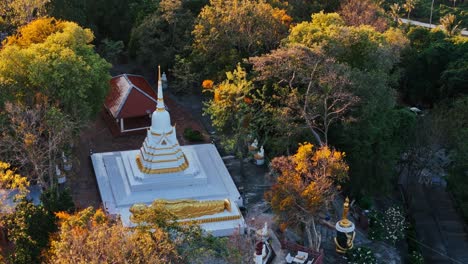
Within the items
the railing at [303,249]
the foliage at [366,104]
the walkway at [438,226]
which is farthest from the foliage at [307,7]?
the railing at [303,249]

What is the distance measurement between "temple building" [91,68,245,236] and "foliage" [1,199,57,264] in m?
4.69

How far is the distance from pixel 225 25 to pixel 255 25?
1917 millimetres

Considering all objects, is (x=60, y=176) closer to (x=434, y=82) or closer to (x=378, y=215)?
(x=378, y=215)

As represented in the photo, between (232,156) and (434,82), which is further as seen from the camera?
(434,82)

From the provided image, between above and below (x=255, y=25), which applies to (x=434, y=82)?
below

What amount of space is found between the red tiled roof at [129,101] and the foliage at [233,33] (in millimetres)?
4383

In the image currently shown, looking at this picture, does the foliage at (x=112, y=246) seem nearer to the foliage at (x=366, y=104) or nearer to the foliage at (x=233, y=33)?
the foliage at (x=366, y=104)

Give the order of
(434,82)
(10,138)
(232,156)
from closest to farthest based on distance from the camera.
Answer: (10,138) → (232,156) → (434,82)

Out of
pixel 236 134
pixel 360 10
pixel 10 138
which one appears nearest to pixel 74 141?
pixel 10 138

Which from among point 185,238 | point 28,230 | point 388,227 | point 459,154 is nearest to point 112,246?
point 185,238

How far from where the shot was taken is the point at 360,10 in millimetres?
48719

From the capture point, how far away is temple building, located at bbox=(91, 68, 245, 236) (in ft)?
105

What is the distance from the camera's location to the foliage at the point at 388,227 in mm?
32875

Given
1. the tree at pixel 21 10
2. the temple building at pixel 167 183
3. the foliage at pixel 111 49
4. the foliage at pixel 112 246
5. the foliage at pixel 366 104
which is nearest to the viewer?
the foliage at pixel 112 246
